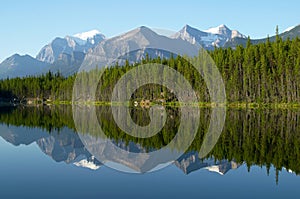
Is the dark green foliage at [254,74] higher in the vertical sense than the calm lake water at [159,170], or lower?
higher

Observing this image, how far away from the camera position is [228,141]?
30188mm

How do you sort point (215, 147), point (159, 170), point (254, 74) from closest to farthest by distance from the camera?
point (159, 170)
point (215, 147)
point (254, 74)

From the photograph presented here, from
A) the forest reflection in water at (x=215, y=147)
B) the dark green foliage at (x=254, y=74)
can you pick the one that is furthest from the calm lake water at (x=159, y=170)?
the dark green foliage at (x=254, y=74)

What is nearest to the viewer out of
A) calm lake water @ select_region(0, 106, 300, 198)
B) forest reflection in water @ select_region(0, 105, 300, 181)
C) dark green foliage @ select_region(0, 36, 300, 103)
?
calm lake water @ select_region(0, 106, 300, 198)

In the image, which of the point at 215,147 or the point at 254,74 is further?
the point at 254,74

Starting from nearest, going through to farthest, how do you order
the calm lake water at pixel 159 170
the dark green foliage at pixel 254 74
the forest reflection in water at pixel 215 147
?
1. the calm lake water at pixel 159 170
2. the forest reflection in water at pixel 215 147
3. the dark green foliage at pixel 254 74

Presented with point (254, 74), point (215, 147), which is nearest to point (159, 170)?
point (215, 147)

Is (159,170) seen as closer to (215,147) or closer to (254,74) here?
(215,147)

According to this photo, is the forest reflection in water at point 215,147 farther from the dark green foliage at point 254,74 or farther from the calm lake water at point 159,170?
the dark green foliage at point 254,74

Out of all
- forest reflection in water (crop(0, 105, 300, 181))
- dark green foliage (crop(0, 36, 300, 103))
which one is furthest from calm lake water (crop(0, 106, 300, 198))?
dark green foliage (crop(0, 36, 300, 103))

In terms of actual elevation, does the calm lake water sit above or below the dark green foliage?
below

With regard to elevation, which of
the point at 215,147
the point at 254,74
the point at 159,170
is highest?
the point at 254,74

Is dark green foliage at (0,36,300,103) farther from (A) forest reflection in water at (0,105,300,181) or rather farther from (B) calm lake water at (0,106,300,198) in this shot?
(B) calm lake water at (0,106,300,198)

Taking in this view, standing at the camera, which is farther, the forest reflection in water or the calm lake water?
the forest reflection in water
